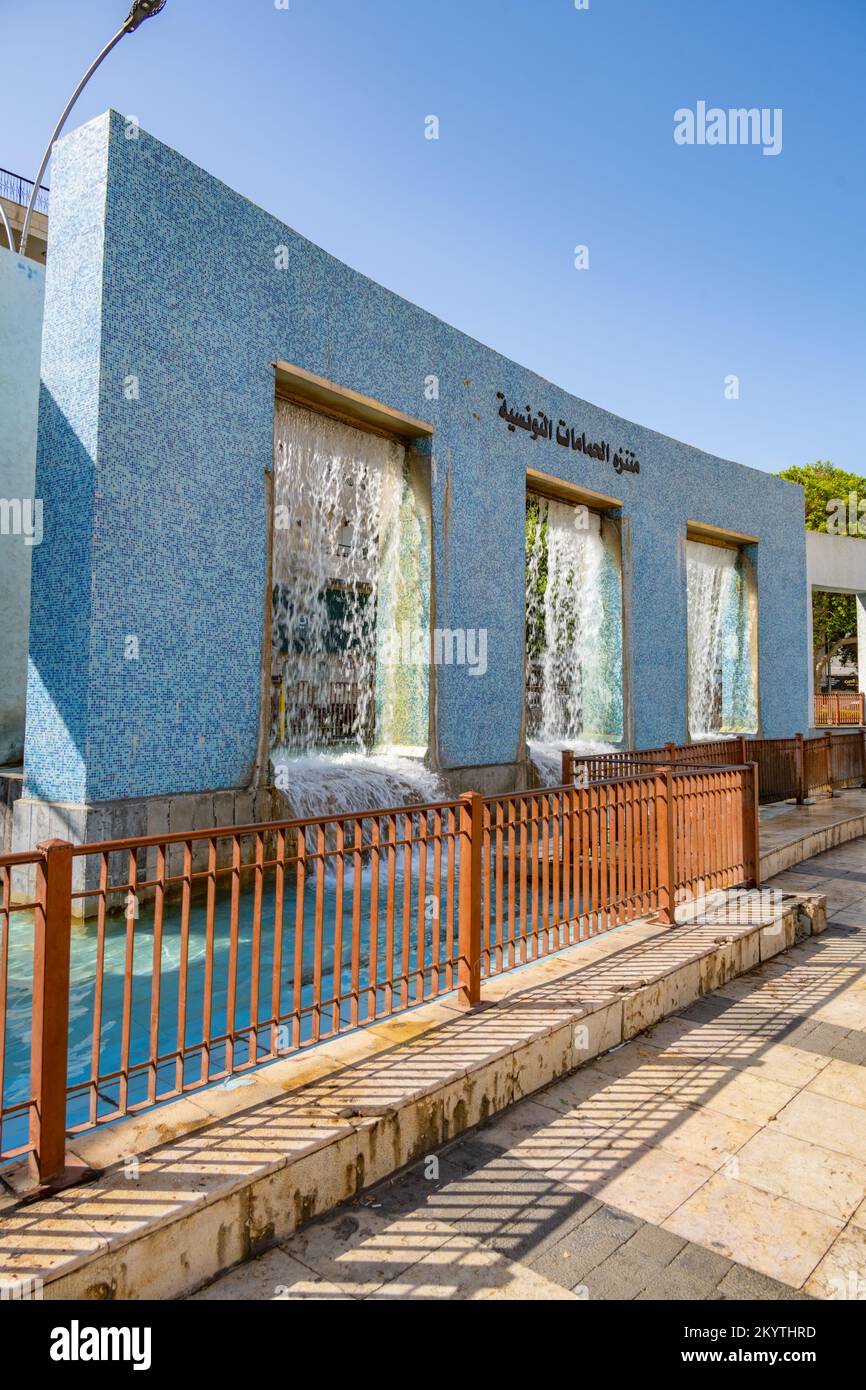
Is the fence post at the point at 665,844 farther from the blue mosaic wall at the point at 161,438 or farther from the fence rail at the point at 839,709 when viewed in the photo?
the fence rail at the point at 839,709

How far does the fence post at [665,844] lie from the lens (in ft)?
17.9

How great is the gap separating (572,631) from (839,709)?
13.6 meters

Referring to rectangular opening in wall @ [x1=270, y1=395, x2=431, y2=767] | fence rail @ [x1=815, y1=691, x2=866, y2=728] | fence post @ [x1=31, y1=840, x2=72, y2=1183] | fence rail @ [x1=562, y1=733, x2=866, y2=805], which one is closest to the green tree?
fence rail @ [x1=815, y1=691, x2=866, y2=728]

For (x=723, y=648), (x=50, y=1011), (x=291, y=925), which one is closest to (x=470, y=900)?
(x=50, y=1011)

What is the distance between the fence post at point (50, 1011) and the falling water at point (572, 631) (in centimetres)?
1223

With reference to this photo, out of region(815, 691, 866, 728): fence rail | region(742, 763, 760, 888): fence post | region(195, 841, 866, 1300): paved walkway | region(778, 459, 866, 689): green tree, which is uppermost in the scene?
region(778, 459, 866, 689): green tree

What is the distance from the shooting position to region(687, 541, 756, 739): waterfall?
60.2ft

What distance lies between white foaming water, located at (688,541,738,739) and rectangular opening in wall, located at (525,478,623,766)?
11.3 feet

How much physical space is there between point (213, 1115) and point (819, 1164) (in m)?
2.23

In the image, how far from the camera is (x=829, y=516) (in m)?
32.5

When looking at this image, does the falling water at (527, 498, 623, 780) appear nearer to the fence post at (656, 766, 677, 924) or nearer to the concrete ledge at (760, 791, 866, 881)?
the concrete ledge at (760, 791, 866, 881)

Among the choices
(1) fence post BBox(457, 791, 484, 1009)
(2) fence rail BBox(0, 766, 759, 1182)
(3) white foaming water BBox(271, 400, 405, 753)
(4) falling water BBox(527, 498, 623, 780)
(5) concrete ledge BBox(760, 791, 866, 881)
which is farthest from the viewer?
(4) falling water BBox(527, 498, 623, 780)
